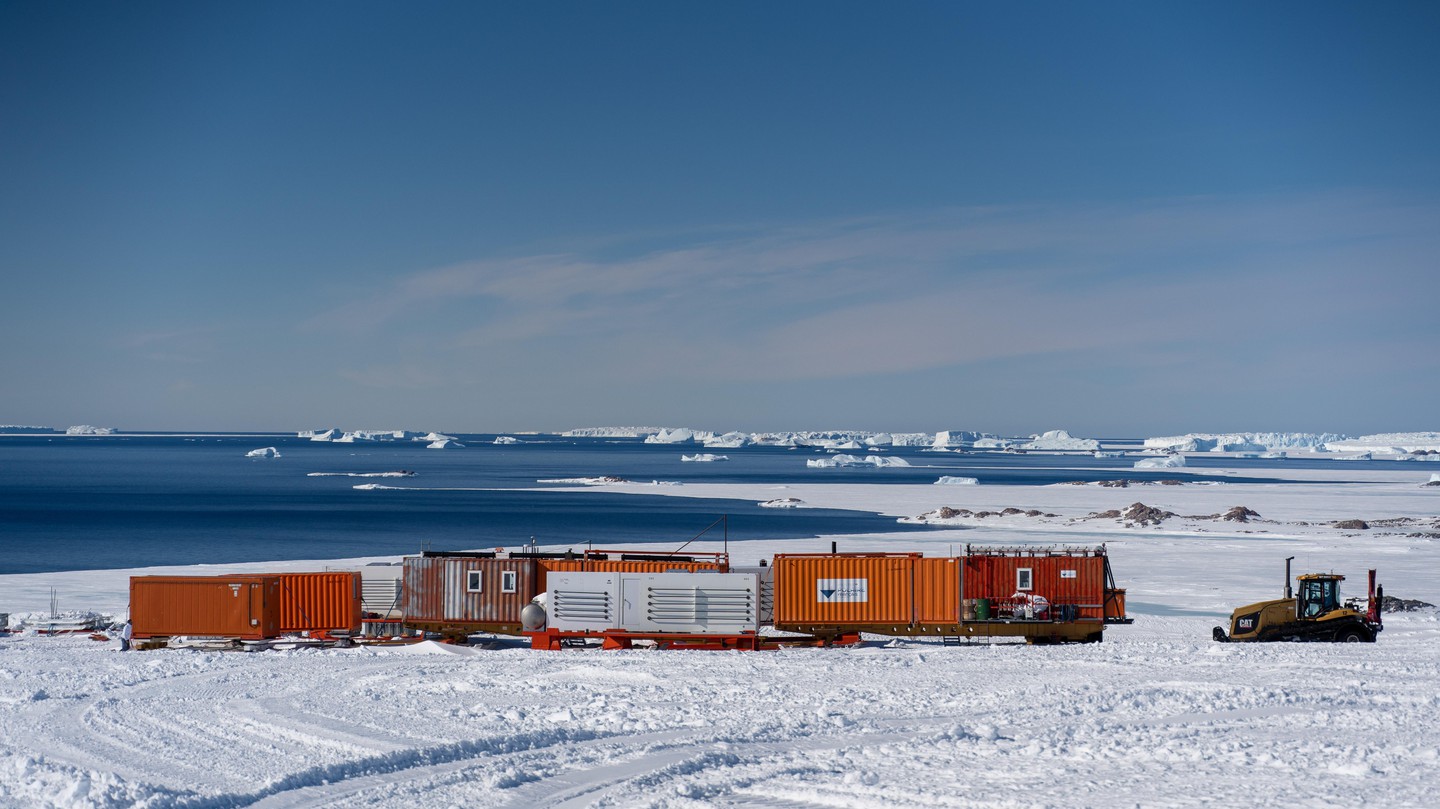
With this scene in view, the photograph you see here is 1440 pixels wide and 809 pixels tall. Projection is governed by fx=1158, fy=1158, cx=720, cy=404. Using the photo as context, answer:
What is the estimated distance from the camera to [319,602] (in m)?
29.3

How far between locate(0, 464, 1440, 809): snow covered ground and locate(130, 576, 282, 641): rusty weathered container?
1479mm

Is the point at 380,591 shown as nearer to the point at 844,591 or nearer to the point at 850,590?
the point at 844,591

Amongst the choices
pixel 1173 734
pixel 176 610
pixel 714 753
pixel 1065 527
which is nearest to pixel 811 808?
pixel 714 753

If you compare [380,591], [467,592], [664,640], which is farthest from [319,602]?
[664,640]

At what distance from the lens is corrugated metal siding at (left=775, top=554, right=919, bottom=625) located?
2836 centimetres

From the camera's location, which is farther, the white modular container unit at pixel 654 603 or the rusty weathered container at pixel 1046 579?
the rusty weathered container at pixel 1046 579

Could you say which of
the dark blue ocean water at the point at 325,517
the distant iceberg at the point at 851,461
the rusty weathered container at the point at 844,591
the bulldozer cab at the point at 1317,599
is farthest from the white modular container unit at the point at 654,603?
the distant iceberg at the point at 851,461

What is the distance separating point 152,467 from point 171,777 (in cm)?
18308

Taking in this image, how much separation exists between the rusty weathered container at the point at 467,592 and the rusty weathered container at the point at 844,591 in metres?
6.33

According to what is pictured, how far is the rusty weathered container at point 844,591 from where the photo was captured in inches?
1116

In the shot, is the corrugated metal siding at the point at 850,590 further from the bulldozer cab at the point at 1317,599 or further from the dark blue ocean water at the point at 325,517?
the dark blue ocean water at the point at 325,517

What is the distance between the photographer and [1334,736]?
54.0ft

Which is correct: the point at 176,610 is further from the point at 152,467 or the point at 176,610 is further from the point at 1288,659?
the point at 152,467

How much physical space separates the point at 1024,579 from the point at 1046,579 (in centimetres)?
58
